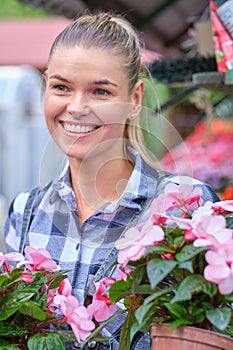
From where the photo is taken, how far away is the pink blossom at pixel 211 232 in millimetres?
1265

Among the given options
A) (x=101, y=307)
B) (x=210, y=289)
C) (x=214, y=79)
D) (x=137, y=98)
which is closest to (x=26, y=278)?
(x=101, y=307)

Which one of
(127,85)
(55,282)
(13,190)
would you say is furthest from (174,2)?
(13,190)

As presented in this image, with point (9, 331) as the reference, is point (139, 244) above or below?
above

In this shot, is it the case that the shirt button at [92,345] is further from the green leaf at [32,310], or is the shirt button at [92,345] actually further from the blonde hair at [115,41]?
the blonde hair at [115,41]

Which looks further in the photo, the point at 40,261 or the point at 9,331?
the point at 40,261

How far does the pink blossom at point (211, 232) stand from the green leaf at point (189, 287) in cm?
→ 6

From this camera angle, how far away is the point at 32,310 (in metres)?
1.41

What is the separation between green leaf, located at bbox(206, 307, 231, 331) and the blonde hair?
726mm

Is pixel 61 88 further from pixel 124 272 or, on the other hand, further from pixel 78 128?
pixel 124 272

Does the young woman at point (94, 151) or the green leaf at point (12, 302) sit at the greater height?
the young woman at point (94, 151)

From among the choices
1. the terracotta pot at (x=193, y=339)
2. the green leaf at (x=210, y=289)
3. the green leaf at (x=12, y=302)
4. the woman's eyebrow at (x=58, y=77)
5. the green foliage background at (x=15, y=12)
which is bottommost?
the terracotta pot at (x=193, y=339)

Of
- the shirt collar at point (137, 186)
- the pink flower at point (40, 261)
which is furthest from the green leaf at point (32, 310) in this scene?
the shirt collar at point (137, 186)

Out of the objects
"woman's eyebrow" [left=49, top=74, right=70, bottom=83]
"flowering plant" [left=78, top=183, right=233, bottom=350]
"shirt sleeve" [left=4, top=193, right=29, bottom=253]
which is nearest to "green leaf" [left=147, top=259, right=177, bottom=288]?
A: "flowering plant" [left=78, top=183, right=233, bottom=350]

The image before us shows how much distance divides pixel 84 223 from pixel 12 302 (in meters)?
0.51
